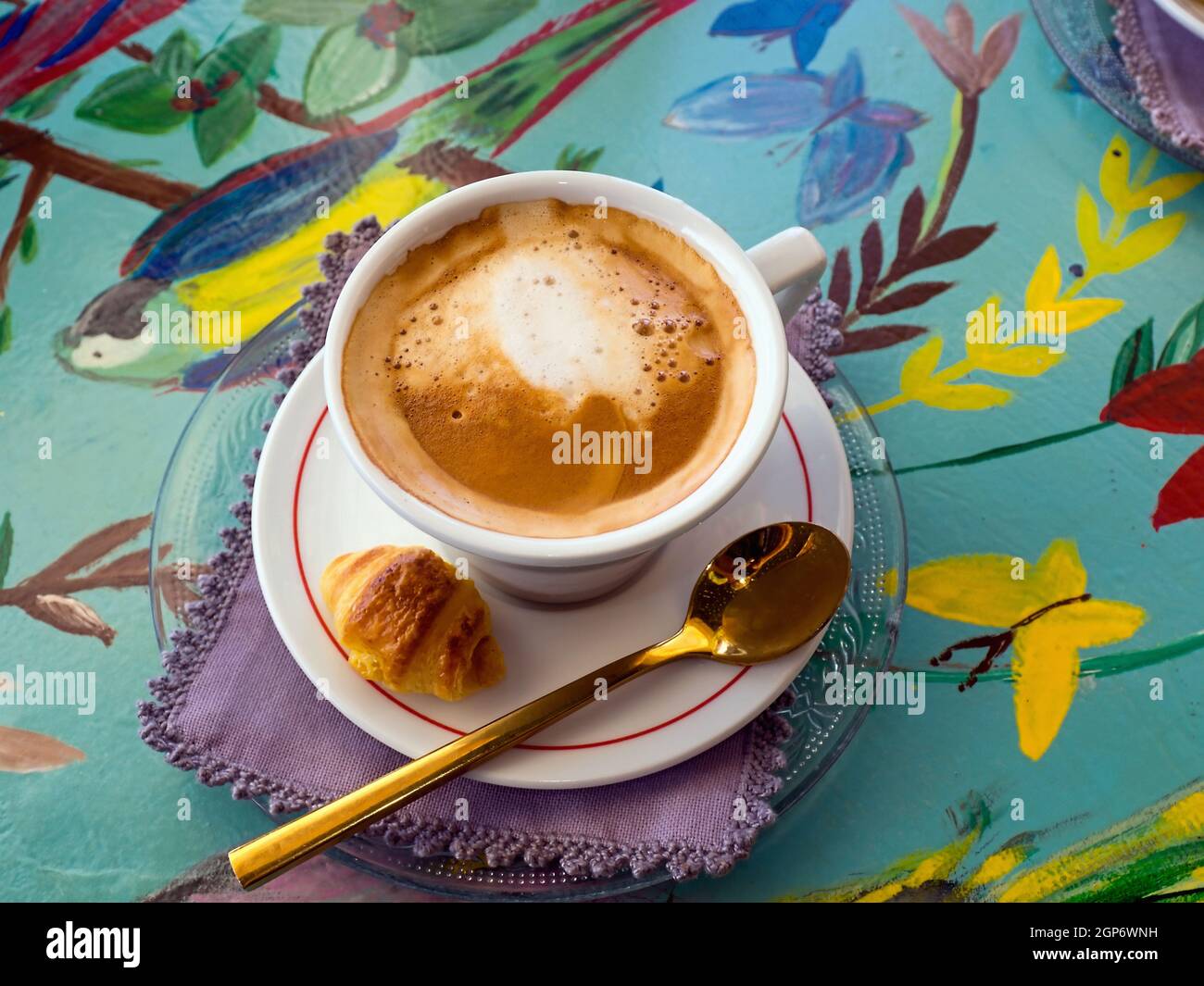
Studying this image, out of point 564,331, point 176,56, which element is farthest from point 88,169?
point 564,331

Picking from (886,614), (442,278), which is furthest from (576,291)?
(886,614)

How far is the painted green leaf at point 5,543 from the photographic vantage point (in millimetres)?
1329

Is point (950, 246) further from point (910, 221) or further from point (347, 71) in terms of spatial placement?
point (347, 71)

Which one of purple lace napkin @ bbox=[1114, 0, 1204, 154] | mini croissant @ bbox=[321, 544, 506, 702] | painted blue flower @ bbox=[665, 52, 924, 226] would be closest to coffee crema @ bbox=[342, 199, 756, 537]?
mini croissant @ bbox=[321, 544, 506, 702]

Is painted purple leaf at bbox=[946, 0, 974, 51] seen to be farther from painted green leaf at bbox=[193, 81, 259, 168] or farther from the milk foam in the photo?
painted green leaf at bbox=[193, 81, 259, 168]

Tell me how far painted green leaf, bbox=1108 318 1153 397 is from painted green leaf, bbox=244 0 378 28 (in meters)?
1.19

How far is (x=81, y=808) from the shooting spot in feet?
3.99

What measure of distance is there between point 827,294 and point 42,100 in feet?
3.82

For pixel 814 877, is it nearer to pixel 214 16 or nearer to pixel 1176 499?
pixel 1176 499

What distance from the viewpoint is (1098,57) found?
155 centimetres

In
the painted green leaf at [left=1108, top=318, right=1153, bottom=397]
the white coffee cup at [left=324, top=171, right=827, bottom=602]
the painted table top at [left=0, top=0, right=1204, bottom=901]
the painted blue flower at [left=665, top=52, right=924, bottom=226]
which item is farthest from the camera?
the painted blue flower at [left=665, top=52, right=924, bottom=226]

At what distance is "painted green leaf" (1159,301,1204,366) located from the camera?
4.75 ft

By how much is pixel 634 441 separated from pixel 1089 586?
0.63 m
